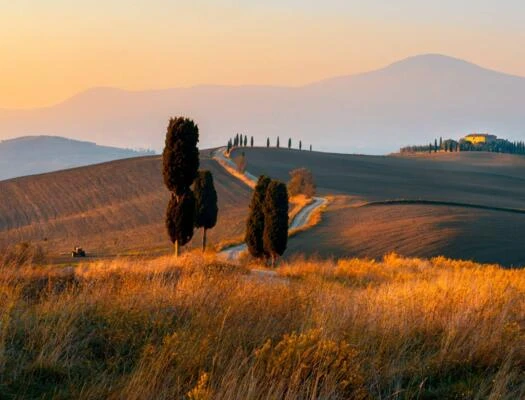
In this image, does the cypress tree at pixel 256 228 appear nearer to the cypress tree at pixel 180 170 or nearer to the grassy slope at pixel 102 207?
the cypress tree at pixel 180 170

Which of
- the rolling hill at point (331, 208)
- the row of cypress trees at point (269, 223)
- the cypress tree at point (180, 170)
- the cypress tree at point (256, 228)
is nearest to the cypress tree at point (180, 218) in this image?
the cypress tree at point (180, 170)

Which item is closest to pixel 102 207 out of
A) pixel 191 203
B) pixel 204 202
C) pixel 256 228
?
pixel 204 202

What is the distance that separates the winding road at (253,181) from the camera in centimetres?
4916

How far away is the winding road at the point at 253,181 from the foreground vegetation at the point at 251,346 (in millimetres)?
33755

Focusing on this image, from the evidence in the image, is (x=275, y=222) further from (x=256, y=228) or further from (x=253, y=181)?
(x=253, y=181)

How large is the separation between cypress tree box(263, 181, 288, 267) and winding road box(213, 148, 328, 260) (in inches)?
110

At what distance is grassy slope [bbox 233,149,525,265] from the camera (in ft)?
169

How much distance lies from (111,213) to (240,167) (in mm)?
30819

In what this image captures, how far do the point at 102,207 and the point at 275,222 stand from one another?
53.1 meters

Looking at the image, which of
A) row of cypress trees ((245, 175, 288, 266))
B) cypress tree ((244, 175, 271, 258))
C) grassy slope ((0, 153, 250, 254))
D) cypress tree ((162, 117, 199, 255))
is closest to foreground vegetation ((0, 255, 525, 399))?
cypress tree ((162, 117, 199, 255))

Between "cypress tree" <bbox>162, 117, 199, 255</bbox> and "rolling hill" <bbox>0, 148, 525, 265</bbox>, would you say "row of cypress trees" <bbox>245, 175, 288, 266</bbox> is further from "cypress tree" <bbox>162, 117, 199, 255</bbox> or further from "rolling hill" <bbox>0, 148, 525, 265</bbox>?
"rolling hill" <bbox>0, 148, 525, 265</bbox>

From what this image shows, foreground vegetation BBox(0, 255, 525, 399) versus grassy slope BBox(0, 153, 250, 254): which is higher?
foreground vegetation BBox(0, 255, 525, 399)

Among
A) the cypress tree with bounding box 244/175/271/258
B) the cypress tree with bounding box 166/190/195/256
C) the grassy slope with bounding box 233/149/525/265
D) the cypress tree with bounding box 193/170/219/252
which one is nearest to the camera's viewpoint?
the cypress tree with bounding box 166/190/195/256

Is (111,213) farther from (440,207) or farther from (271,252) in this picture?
(271,252)
